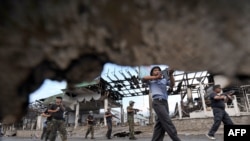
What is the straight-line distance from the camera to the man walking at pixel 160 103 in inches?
160

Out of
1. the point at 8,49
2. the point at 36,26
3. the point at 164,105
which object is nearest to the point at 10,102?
the point at 8,49

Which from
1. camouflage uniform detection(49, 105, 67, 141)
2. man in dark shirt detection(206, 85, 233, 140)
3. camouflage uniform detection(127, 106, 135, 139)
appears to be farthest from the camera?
camouflage uniform detection(127, 106, 135, 139)

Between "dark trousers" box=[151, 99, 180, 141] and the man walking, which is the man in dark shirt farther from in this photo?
"dark trousers" box=[151, 99, 180, 141]

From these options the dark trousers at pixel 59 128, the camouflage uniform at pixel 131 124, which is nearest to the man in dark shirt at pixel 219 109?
the dark trousers at pixel 59 128

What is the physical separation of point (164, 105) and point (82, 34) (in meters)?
3.56

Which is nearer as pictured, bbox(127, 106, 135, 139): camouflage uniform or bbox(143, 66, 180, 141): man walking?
bbox(143, 66, 180, 141): man walking

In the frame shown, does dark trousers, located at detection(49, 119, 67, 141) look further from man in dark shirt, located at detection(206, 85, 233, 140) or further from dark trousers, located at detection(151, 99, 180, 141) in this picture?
man in dark shirt, located at detection(206, 85, 233, 140)

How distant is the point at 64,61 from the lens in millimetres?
942

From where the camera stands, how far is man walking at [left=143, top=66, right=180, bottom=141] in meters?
4.06

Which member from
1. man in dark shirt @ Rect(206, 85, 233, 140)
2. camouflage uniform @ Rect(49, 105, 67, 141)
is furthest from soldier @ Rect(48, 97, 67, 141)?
man in dark shirt @ Rect(206, 85, 233, 140)

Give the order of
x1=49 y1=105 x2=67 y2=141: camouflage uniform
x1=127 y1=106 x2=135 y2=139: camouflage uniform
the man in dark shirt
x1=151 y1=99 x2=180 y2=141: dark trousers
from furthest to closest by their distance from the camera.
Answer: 1. x1=127 y1=106 x2=135 y2=139: camouflage uniform
2. x1=49 y1=105 x2=67 y2=141: camouflage uniform
3. the man in dark shirt
4. x1=151 y1=99 x2=180 y2=141: dark trousers

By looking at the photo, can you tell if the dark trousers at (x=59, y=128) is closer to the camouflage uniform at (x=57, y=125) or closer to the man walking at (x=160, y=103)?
the camouflage uniform at (x=57, y=125)

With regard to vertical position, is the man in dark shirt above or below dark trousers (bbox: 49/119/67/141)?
above

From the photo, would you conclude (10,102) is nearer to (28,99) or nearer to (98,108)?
(28,99)
